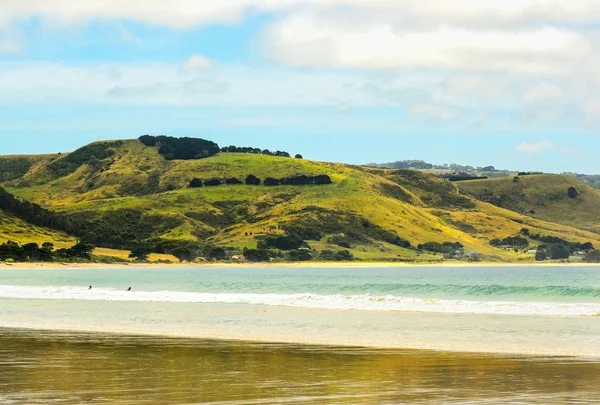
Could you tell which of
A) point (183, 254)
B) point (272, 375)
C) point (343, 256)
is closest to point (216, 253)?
point (183, 254)

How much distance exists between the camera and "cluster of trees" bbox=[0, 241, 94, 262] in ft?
461

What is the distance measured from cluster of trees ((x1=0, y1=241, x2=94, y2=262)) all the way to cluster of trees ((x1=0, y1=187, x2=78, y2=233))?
27.0 meters

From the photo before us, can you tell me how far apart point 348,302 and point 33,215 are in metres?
144

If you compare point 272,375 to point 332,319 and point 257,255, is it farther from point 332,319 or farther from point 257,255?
point 257,255

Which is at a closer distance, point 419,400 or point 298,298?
point 419,400

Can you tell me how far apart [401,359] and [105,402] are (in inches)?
385

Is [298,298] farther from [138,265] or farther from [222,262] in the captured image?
[222,262]

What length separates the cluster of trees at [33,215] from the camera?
7190 inches

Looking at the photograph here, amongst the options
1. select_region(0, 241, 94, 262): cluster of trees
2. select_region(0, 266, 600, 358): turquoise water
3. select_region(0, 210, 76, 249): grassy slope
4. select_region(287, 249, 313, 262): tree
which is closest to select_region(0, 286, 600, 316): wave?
select_region(0, 266, 600, 358): turquoise water

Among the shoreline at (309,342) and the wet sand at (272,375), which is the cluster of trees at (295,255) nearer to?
the shoreline at (309,342)

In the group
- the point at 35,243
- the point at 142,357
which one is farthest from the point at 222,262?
the point at 142,357

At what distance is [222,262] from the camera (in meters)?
178

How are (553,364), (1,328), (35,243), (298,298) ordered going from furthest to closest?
1. (35,243)
2. (298,298)
3. (1,328)
4. (553,364)

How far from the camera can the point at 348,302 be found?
51688 mm
